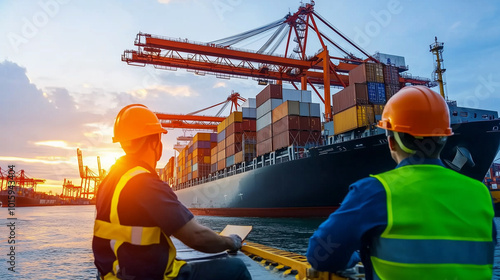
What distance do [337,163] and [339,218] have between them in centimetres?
1550

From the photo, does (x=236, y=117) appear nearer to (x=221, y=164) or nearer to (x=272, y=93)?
(x=221, y=164)

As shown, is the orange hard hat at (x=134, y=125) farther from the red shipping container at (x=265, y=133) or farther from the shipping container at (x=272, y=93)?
the shipping container at (x=272, y=93)

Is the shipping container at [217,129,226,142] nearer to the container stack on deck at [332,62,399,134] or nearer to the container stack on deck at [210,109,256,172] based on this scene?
the container stack on deck at [210,109,256,172]

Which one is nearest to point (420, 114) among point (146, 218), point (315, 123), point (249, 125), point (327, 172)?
point (146, 218)

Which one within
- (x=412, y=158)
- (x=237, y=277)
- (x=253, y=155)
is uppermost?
(x=253, y=155)

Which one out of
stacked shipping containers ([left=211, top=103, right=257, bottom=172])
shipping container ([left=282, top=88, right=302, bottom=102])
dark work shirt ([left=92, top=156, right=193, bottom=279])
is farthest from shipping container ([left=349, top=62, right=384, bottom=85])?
dark work shirt ([left=92, top=156, right=193, bottom=279])

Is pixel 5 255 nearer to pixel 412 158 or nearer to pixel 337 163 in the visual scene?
pixel 412 158

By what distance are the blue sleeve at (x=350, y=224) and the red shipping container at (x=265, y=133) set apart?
21.7 m

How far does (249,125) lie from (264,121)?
4773mm

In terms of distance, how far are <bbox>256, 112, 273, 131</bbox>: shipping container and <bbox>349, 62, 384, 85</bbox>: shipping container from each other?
6377mm

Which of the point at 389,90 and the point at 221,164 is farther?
the point at 221,164

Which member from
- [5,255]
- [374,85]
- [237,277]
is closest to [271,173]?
[374,85]

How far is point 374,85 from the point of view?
18.9 metres

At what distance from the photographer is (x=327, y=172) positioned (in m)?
16.7
